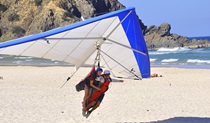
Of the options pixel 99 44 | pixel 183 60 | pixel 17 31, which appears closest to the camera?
Answer: pixel 99 44

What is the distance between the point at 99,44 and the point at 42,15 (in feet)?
218

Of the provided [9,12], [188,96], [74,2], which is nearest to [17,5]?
[9,12]

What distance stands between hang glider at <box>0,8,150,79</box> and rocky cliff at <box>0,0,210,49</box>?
2330 inches

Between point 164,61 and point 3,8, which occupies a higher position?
point 3,8

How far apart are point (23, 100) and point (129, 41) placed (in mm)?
5917

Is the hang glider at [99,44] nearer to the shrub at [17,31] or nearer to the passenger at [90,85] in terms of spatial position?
the passenger at [90,85]

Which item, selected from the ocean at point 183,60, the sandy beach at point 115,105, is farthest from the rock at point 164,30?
the sandy beach at point 115,105

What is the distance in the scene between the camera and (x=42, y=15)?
74.7 metres

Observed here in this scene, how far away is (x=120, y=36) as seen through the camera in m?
9.55

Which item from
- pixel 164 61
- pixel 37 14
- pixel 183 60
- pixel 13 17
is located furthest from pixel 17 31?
pixel 183 60

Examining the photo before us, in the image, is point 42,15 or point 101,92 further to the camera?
point 42,15

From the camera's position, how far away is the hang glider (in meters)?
8.23

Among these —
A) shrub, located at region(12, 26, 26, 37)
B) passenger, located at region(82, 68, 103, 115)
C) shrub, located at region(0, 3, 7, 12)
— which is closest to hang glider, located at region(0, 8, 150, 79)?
passenger, located at region(82, 68, 103, 115)

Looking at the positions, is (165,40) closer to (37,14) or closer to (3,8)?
(37,14)
